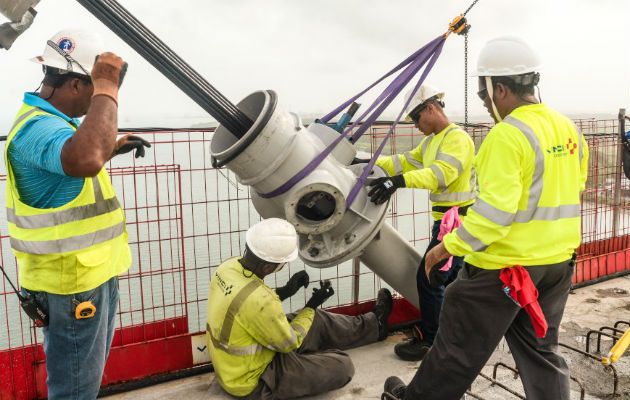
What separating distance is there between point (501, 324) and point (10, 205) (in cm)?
207

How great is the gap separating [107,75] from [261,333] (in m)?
1.58

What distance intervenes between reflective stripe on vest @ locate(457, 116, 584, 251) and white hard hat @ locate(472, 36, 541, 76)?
23cm

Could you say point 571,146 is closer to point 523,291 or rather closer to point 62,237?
point 523,291

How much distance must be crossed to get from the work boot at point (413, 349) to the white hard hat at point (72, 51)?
2574 mm

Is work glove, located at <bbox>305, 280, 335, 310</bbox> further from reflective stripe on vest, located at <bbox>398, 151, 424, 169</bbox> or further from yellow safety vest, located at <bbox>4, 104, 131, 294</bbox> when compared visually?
yellow safety vest, located at <bbox>4, 104, 131, 294</bbox>

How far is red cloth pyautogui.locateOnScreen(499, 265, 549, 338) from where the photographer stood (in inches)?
81.0

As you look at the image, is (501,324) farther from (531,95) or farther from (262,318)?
(262,318)

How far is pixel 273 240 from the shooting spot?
8.73 feet

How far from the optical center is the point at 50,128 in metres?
1.71

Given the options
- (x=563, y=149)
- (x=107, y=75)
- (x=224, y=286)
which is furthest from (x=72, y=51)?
(x=563, y=149)

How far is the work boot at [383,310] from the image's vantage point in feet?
12.0

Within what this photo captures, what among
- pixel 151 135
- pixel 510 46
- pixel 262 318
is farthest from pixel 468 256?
pixel 151 135

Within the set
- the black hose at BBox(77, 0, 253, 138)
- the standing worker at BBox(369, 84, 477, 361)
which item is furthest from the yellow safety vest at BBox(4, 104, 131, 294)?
the standing worker at BBox(369, 84, 477, 361)

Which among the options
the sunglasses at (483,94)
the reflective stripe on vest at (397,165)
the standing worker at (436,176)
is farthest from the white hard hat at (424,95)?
the sunglasses at (483,94)
